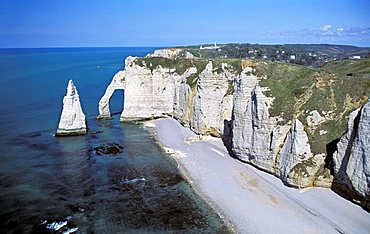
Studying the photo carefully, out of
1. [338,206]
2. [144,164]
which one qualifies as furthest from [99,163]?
[338,206]

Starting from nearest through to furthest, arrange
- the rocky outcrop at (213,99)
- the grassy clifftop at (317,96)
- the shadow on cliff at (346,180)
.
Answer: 1. the shadow on cliff at (346,180)
2. the grassy clifftop at (317,96)
3. the rocky outcrop at (213,99)

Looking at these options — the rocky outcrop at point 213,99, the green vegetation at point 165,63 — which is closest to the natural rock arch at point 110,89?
the green vegetation at point 165,63

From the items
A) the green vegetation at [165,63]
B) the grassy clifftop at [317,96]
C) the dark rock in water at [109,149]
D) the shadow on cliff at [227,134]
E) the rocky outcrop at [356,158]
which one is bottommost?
the dark rock in water at [109,149]

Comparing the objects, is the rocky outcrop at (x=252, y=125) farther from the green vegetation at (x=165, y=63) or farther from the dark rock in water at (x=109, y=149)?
the green vegetation at (x=165, y=63)

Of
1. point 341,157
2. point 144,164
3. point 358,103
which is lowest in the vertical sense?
point 144,164

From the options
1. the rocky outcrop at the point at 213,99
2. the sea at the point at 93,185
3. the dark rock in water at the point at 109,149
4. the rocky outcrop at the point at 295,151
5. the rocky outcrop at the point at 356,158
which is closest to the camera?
the rocky outcrop at the point at 356,158

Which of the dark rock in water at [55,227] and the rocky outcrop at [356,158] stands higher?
the rocky outcrop at [356,158]

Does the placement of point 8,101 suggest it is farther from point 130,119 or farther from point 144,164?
point 144,164
